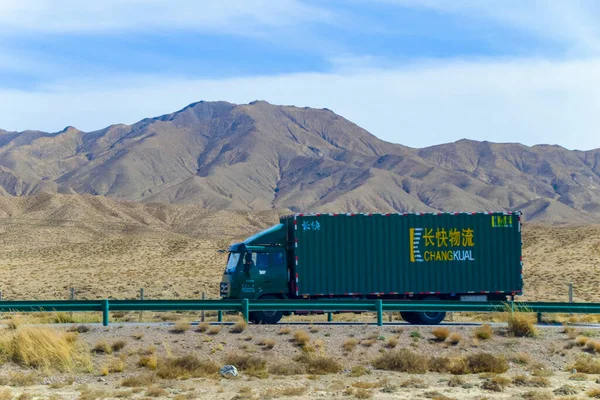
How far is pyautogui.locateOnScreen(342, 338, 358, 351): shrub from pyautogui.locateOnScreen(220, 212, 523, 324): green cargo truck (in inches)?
→ 180

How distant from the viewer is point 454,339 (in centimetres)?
2141

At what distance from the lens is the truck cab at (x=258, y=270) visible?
25.1 m

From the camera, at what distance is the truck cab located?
25.1 meters

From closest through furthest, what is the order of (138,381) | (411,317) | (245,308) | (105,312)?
(138,381), (105,312), (245,308), (411,317)

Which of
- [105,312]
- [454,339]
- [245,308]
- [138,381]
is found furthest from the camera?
[245,308]

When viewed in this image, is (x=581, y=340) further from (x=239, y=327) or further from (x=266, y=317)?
(x=239, y=327)

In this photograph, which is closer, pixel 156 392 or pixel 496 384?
pixel 156 392

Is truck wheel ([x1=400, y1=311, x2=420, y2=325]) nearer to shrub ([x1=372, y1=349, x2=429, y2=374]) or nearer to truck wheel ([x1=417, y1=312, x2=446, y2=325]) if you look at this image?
truck wheel ([x1=417, y1=312, x2=446, y2=325])

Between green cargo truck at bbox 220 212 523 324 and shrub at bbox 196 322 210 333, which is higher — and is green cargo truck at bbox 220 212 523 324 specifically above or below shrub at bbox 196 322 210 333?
above

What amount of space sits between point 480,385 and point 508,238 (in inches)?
383

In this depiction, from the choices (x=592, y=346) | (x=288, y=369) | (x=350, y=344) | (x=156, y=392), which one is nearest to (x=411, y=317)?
(x=350, y=344)

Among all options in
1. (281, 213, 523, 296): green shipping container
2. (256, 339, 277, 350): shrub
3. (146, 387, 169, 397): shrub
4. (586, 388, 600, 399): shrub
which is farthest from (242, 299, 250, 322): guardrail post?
(586, 388, 600, 399): shrub

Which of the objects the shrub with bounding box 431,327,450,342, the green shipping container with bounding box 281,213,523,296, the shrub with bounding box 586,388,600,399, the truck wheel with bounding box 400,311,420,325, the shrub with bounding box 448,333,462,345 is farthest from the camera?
the green shipping container with bounding box 281,213,523,296

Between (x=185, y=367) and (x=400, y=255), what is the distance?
30.2ft
